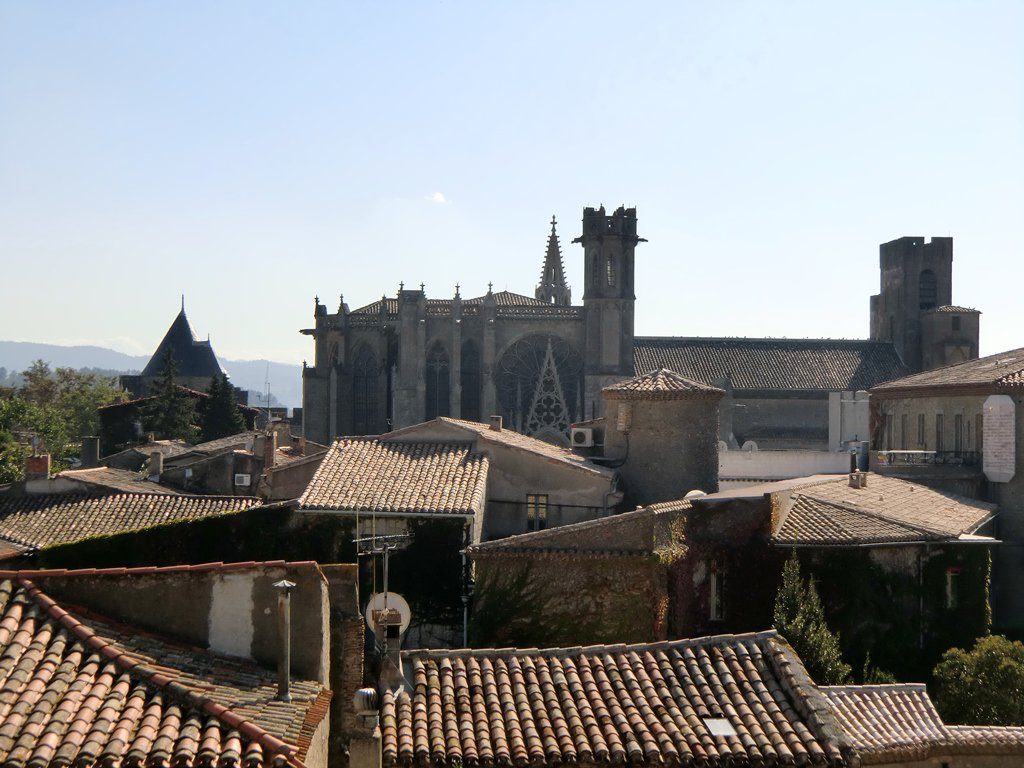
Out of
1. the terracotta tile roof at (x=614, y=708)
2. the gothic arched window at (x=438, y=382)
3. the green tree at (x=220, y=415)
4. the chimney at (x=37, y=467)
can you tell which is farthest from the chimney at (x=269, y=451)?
the green tree at (x=220, y=415)

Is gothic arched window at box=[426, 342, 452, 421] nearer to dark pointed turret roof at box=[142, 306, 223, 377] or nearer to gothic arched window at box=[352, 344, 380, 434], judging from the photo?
gothic arched window at box=[352, 344, 380, 434]

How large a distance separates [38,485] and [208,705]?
92.9ft

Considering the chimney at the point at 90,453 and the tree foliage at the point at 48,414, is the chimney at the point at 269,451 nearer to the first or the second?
the tree foliage at the point at 48,414

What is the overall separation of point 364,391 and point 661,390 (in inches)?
1452

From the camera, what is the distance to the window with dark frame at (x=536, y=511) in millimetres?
29184

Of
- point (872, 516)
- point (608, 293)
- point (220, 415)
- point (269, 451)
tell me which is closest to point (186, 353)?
point (220, 415)

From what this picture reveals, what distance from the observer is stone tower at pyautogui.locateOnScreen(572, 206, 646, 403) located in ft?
211

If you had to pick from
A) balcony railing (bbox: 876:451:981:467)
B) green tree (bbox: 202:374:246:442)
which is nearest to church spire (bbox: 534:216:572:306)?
green tree (bbox: 202:374:246:442)

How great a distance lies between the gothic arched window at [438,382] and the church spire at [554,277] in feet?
77.1

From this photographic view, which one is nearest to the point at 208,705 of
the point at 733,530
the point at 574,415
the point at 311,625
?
the point at 311,625

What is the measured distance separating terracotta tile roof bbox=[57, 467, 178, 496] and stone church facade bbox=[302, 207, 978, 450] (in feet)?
71.9

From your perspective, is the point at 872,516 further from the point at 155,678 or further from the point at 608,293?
the point at 608,293

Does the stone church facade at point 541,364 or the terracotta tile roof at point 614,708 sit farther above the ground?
the stone church facade at point 541,364

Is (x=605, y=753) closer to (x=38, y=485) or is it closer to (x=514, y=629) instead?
(x=514, y=629)
